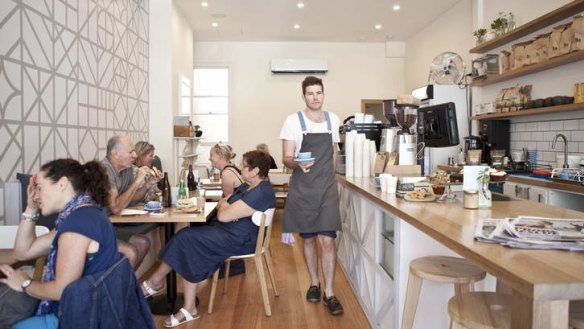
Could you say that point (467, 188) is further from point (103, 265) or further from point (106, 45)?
point (106, 45)

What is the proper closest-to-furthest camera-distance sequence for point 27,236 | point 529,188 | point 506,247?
point 506,247 → point 27,236 → point 529,188

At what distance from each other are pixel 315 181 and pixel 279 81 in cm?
654

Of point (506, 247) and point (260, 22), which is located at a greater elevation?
point (260, 22)

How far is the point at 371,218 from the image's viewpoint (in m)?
3.04

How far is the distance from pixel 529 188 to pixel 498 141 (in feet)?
5.14

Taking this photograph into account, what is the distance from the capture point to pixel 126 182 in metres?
3.64

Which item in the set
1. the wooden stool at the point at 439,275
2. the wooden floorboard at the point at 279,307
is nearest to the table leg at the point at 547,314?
the wooden stool at the point at 439,275

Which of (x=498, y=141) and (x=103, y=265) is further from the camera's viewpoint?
(x=498, y=141)

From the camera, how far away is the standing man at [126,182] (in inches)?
123

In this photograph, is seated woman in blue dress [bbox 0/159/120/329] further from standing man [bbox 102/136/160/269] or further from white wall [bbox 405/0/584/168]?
white wall [bbox 405/0/584/168]

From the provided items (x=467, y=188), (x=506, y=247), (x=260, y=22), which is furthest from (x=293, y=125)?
(x=260, y=22)

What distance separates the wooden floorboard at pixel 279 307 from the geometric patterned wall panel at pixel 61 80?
1.53 meters

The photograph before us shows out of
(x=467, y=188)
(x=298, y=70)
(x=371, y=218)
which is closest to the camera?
(x=467, y=188)

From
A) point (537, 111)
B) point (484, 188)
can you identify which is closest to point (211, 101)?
point (537, 111)
